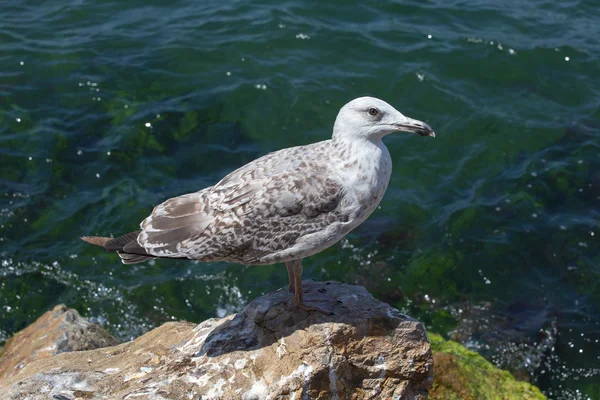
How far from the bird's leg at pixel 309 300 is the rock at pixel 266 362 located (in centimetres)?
6

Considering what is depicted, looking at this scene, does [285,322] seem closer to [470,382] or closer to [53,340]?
[470,382]

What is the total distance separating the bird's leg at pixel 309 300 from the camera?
591 cm

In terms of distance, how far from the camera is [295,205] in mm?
5656

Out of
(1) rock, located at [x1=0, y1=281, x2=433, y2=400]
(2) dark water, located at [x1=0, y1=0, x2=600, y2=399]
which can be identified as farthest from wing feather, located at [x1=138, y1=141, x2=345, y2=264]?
(2) dark water, located at [x1=0, y1=0, x2=600, y2=399]

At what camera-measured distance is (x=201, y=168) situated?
1144 centimetres

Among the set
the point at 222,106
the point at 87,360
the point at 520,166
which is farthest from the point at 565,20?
the point at 87,360

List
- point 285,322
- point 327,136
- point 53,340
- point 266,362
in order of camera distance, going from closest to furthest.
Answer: point 266,362 → point 285,322 → point 53,340 → point 327,136

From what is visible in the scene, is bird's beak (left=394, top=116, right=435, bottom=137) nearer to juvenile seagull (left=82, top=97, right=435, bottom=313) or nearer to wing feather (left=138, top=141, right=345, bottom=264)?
juvenile seagull (left=82, top=97, right=435, bottom=313)

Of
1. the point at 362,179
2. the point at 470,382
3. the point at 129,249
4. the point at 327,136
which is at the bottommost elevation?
the point at 470,382

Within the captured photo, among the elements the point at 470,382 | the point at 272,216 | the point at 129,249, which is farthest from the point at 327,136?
the point at 129,249

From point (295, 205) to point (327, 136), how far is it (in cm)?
623

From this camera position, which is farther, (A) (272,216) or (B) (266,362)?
(A) (272,216)

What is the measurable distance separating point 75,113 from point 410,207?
6043mm

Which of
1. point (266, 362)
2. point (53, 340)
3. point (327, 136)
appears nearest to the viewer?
point (266, 362)
